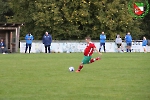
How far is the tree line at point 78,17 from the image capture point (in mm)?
66438

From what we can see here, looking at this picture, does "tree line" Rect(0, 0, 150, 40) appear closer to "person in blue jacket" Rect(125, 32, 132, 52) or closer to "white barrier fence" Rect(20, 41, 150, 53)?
"white barrier fence" Rect(20, 41, 150, 53)

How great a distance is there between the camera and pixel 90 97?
12.3 meters

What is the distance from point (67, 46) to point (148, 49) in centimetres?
911

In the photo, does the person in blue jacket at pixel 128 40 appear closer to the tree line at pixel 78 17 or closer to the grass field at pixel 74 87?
the tree line at pixel 78 17

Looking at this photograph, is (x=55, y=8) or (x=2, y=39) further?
(x=55, y=8)

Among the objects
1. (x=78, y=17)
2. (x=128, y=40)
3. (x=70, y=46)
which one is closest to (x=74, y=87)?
(x=128, y=40)

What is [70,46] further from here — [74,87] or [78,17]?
[74,87]

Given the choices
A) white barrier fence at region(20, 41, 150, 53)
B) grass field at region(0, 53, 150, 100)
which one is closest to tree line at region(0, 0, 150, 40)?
white barrier fence at region(20, 41, 150, 53)

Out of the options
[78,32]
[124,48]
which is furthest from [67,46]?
[78,32]

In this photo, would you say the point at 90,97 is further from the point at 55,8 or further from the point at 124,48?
the point at 55,8

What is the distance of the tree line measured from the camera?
2616 inches

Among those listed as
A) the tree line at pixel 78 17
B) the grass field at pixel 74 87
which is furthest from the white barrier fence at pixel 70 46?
the grass field at pixel 74 87

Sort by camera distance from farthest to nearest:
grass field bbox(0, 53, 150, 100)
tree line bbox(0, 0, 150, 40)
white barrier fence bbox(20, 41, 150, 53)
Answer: tree line bbox(0, 0, 150, 40) < white barrier fence bbox(20, 41, 150, 53) < grass field bbox(0, 53, 150, 100)

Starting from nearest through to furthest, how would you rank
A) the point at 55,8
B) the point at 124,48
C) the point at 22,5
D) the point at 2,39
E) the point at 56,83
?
the point at 56,83, the point at 2,39, the point at 124,48, the point at 55,8, the point at 22,5
